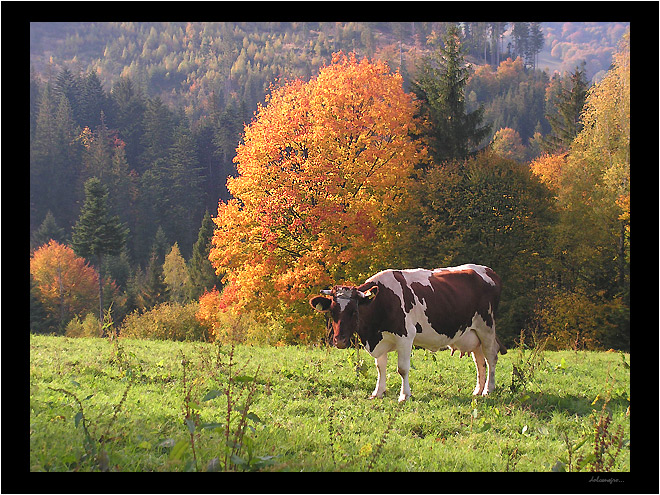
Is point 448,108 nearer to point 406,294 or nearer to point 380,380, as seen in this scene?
point 406,294

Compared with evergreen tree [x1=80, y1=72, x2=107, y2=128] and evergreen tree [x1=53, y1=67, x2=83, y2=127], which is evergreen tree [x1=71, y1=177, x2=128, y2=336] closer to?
evergreen tree [x1=53, y1=67, x2=83, y2=127]

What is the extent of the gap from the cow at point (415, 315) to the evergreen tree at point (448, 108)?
17082 mm

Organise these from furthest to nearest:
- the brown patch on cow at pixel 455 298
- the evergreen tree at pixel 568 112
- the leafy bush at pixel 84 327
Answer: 1. the leafy bush at pixel 84 327
2. the evergreen tree at pixel 568 112
3. the brown patch on cow at pixel 455 298

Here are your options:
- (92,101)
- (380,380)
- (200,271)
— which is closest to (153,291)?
(200,271)

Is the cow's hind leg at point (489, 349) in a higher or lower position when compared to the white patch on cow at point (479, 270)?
lower

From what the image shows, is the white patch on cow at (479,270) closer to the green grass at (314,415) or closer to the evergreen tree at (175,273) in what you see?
the green grass at (314,415)

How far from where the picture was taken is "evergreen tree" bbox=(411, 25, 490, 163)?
26.1 metres

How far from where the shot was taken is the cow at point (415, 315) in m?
8.52

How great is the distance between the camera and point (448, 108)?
26.6 m

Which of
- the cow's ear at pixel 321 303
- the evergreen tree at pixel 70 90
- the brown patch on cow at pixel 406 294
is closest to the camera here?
the cow's ear at pixel 321 303

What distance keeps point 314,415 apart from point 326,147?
45.3 ft

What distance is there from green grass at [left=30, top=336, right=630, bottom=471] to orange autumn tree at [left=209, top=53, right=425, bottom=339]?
25.2 feet

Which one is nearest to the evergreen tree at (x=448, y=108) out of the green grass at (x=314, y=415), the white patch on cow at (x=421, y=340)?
the green grass at (x=314, y=415)

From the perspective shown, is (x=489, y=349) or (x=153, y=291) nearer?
(x=489, y=349)
